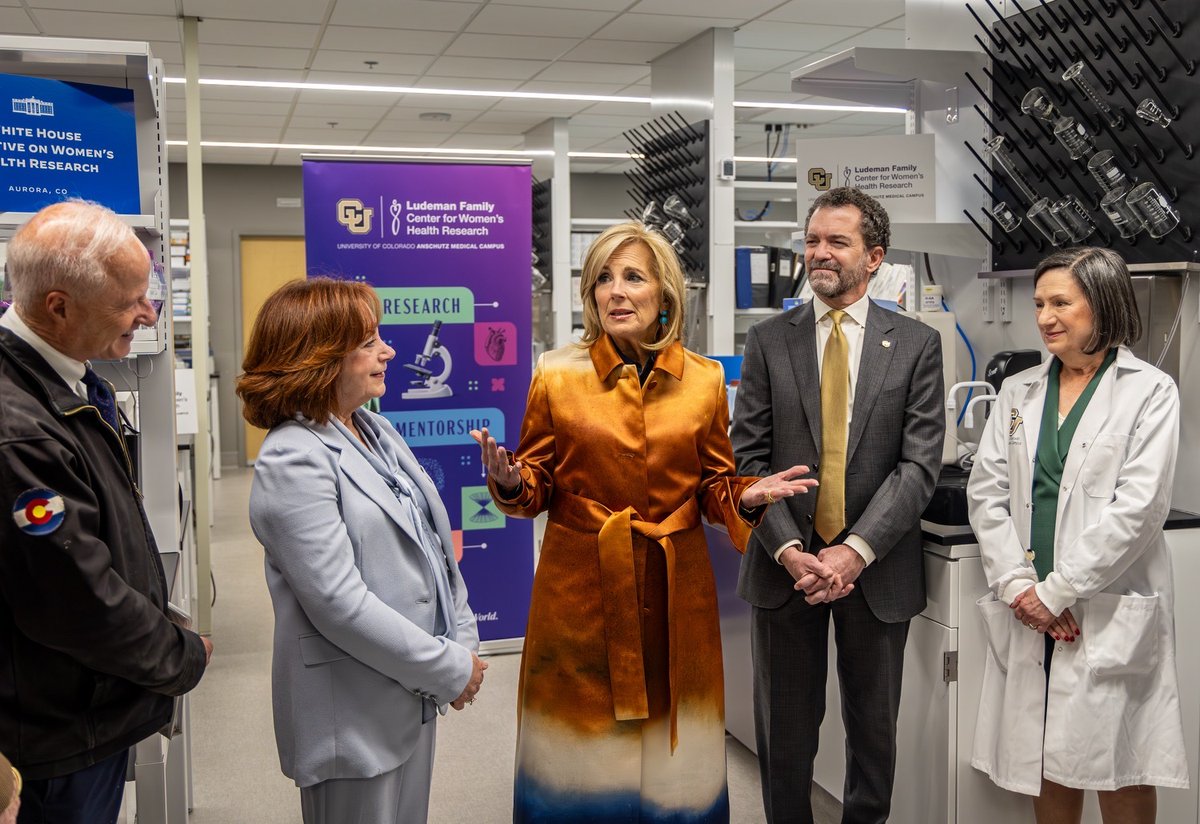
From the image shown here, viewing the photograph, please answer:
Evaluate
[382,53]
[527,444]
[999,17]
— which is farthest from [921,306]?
[382,53]

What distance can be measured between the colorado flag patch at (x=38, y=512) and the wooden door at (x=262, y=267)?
9401mm

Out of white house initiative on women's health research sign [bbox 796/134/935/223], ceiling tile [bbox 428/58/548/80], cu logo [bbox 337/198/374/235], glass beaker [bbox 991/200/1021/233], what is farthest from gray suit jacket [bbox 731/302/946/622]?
ceiling tile [bbox 428/58/548/80]

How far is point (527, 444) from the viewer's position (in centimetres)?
210

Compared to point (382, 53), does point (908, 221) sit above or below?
below

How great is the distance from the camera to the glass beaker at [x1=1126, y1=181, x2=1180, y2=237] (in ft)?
8.54

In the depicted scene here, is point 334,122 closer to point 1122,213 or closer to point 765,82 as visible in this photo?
point 765,82

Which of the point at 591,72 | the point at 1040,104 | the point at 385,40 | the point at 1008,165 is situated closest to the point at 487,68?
the point at 591,72

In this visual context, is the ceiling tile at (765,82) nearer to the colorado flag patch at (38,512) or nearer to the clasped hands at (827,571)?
the clasped hands at (827,571)

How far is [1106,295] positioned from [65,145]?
86.3 inches

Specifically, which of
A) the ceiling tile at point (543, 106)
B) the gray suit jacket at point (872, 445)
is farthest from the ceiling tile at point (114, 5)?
the gray suit jacket at point (872, 445)

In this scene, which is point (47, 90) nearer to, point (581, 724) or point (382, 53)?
point (581, 724)

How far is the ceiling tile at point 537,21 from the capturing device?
513cm

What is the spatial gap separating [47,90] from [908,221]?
2427mm

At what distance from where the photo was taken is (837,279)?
2320 mm
